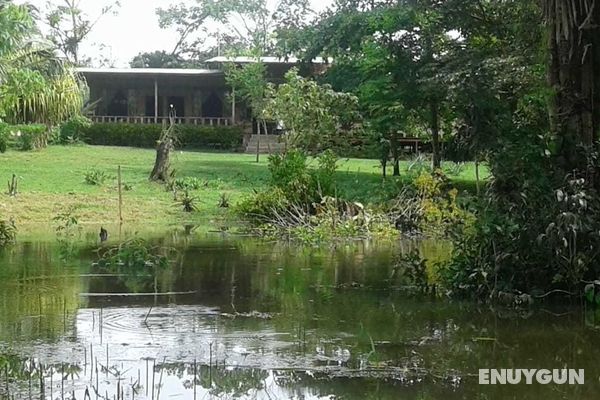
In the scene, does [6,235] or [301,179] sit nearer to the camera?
[6,235]

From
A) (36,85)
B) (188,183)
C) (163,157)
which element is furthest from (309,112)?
(36,85)

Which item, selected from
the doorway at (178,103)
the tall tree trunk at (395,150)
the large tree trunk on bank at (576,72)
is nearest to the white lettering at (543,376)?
the large tree trunk on bank at (576,72)

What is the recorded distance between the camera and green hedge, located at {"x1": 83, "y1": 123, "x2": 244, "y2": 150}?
38.5 m

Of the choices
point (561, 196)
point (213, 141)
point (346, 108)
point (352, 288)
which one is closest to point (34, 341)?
point (352, 288)

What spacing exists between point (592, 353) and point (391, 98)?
17210 millimetres

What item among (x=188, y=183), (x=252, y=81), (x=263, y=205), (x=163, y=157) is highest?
(x=252, y=81)

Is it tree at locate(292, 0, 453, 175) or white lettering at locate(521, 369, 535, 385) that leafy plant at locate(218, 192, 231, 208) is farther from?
white lettering at locate(521, 369, 535, 385)

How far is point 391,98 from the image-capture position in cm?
2395

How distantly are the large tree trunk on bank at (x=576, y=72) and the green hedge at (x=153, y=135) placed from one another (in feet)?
94.3

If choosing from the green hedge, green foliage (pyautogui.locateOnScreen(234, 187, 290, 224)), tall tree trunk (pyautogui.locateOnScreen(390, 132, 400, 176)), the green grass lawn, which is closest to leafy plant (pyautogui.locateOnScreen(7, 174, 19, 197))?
the green grass lawn

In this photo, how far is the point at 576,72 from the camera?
1016 centimetres

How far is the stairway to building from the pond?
24267 millimetres

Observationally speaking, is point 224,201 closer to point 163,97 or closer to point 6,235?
point 6,235

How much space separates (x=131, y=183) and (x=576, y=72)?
15349 millimetres
